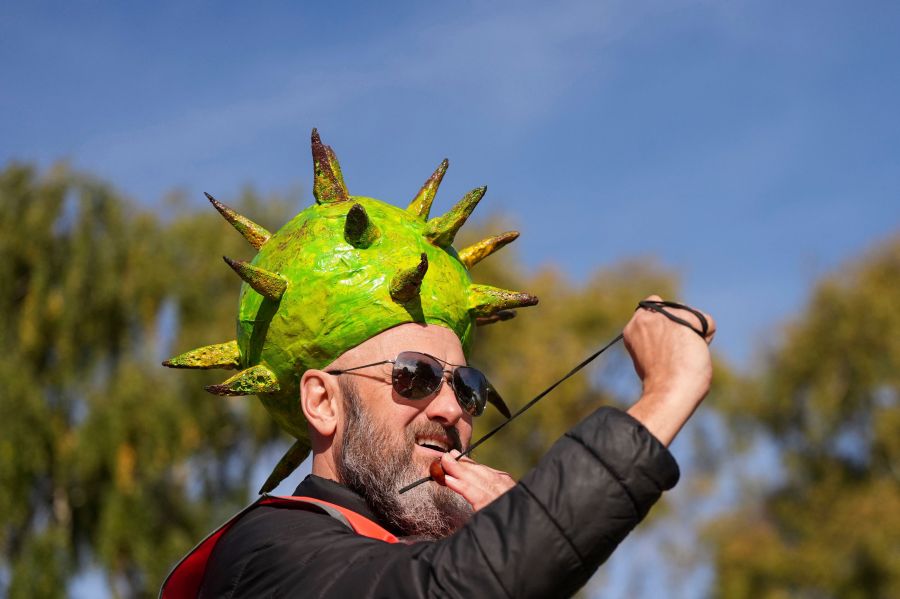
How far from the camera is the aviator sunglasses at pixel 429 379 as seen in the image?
12.2ft

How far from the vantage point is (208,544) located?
3.23m

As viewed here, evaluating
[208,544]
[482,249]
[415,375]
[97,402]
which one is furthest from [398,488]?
[97,402]

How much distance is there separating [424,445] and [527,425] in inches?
780

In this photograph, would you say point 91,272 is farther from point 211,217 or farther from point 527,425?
point 527,425

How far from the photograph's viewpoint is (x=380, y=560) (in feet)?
8.75

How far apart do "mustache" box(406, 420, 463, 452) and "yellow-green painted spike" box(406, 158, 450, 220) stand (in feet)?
3.12

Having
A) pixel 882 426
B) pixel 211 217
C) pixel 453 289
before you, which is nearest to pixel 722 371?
pixel 882 426

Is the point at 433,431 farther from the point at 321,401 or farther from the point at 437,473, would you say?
the point at 321,401

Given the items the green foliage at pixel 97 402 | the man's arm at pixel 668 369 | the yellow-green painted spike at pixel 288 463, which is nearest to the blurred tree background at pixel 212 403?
the green foliage at pixel 97 402

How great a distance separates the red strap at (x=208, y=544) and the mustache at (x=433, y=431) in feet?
1.40

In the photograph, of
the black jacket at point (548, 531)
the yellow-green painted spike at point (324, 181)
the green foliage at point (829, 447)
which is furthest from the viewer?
the green foliage at point (829, 447)

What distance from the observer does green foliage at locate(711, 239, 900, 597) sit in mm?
22109

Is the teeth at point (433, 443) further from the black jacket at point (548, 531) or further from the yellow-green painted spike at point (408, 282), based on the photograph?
the black jacket at point (548, 531)

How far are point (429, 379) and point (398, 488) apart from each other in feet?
1.23
